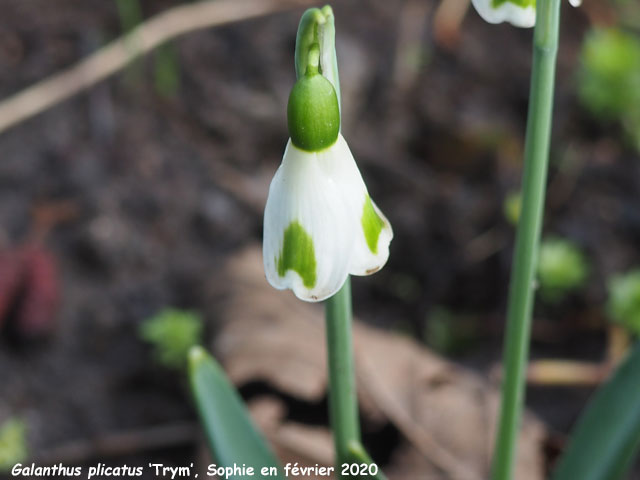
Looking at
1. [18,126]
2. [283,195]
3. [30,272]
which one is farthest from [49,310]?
[283,195]

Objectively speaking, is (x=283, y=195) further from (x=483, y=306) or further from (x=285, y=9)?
(x=285, y=9)

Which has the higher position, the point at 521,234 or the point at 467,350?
the point at 521,234

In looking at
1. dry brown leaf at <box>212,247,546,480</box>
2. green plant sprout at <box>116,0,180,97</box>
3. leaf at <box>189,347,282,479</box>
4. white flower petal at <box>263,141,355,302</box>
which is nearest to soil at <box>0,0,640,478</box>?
green plant sprout at <box>116,0,180,97</box>

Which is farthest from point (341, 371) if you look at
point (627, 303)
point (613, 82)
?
point (613, 82)

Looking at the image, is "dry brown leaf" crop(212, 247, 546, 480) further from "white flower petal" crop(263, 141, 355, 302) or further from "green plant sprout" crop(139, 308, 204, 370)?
"white flower petal" crop(263, 141, 355, 302)

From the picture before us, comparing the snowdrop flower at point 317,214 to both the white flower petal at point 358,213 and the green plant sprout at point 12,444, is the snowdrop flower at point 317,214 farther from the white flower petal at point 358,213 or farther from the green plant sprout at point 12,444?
the green plant sprout at point 12,444
